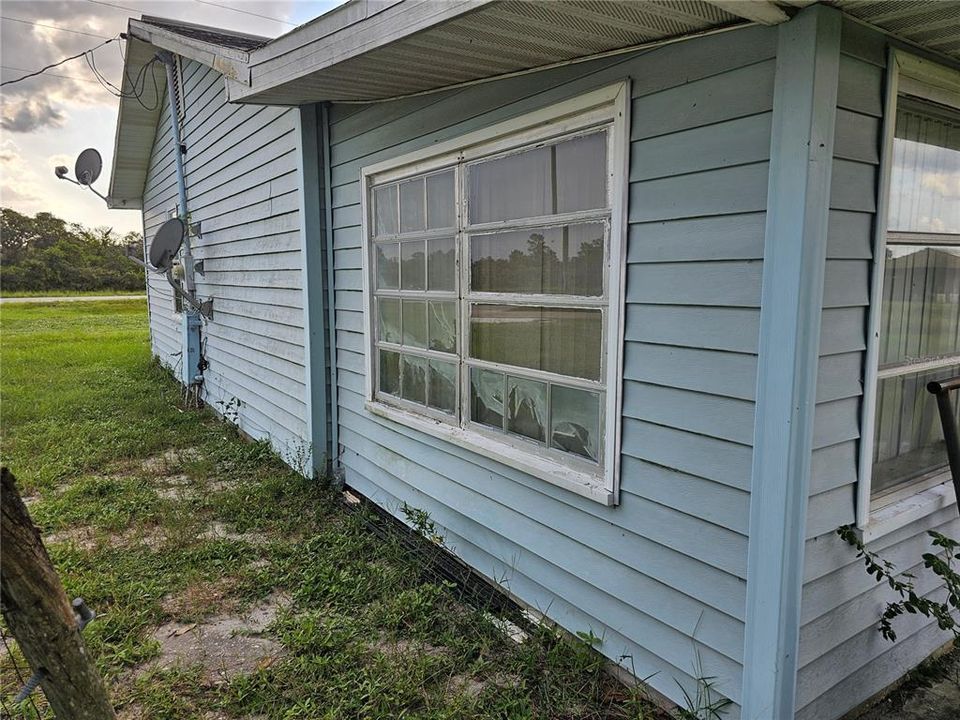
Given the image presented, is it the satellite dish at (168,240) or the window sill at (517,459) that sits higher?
the satellite dish at (168,240)

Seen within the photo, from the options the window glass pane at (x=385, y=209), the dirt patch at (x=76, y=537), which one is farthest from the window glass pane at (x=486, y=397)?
the dirt patch at (x=76, y=537)

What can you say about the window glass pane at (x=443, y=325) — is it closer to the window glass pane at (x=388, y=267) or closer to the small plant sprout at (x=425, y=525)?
the window glass pane at (x=388, y=267)

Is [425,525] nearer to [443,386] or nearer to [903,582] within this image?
[443,386]

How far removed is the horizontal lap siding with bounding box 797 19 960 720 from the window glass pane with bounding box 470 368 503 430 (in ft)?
4.60

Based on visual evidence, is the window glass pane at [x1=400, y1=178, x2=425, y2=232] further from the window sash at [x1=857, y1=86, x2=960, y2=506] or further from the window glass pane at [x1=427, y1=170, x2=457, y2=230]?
the window sash at [x1=857, y1=86, x2=960, y2=506]

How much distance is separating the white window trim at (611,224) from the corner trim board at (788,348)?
0.53 meters

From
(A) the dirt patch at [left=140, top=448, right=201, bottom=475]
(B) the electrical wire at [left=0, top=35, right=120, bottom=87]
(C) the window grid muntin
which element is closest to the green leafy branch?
(C) the window grid muntin

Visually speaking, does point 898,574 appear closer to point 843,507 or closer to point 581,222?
point 843,507

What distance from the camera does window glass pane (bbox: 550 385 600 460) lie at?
7.72ft

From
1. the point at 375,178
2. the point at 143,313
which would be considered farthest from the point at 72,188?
the point at 143,313

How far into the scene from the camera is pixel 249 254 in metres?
5.45

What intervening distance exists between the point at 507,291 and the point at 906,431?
63.7 inches

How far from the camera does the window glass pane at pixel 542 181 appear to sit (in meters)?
2.25

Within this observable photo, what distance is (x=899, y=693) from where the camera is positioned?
7.29ft
